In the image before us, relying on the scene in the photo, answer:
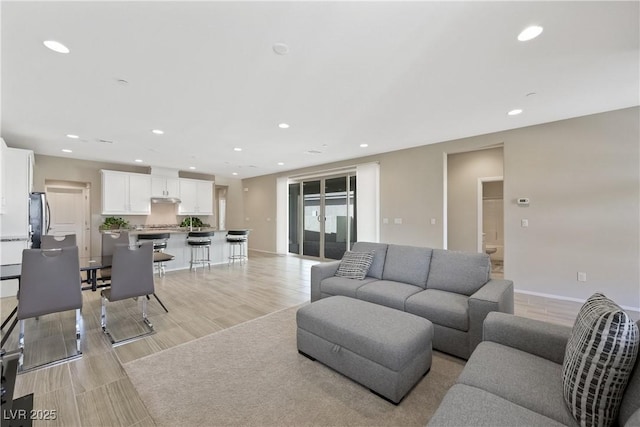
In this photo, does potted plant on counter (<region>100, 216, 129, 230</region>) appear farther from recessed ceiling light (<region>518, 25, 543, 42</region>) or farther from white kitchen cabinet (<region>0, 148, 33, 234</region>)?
recessed ceiling light (<region>518, 25, 543, 42</region>)

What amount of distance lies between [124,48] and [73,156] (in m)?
6.08

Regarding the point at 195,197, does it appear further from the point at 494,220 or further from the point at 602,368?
the point at 602,368

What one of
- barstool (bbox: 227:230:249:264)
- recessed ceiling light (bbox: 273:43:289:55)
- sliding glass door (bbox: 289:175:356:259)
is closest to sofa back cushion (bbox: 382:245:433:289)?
recessed ceiling light (bbox: 273:43:289:55)

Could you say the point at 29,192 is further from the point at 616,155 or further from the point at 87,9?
the point at 616,155

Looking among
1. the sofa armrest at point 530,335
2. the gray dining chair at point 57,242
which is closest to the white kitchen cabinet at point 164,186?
the gray dining chair at point 57,242

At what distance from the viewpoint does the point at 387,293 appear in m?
2.79

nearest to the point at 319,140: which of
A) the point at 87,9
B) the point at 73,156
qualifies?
the point at 87,9

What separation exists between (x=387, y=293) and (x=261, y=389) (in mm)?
1488

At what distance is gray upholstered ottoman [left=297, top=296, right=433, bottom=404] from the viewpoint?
1771 mm

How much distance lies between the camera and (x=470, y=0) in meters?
1.75

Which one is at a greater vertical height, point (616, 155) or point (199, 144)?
point (199, 144)

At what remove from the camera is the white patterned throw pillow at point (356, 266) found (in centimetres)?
332

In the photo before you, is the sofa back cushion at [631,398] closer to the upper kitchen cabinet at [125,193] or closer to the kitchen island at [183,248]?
the kitchen island at [183,248]

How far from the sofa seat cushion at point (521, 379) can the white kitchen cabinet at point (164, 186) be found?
8.35 metres
